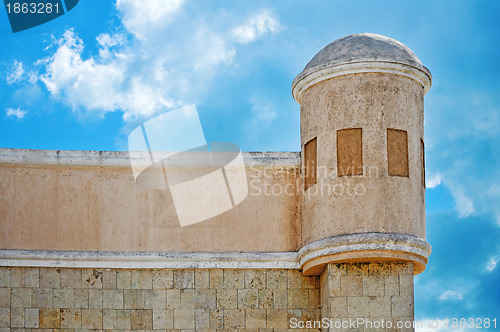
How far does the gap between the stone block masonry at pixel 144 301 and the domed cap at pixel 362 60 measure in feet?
11.8

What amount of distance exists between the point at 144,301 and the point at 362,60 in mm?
5433

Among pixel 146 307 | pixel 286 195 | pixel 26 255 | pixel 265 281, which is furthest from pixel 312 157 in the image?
pixel 26 255

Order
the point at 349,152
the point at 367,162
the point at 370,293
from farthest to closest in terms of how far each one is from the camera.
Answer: the point at 349,152 < the point at 367,162 < the point at 370,293

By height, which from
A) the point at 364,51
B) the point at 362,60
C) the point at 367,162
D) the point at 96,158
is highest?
the point at 364,51

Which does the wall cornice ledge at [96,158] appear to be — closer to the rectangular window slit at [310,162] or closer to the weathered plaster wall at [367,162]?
the rectangular window slit at [310,162]

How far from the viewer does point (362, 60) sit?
17.3m

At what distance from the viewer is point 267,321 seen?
17.6 metres

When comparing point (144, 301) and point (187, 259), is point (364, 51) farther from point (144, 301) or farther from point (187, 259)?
point (144, 301)

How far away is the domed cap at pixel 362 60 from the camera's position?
17328mm

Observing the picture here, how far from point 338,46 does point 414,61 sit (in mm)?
1324

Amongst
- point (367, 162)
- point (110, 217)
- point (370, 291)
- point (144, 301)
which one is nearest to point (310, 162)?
point (367, 162)

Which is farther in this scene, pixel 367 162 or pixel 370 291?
pixel 367 162

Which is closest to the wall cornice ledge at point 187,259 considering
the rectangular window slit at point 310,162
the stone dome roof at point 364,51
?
the rectangular window slit at point 310,162

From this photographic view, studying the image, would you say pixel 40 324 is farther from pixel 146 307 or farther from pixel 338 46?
pixel 338 46
